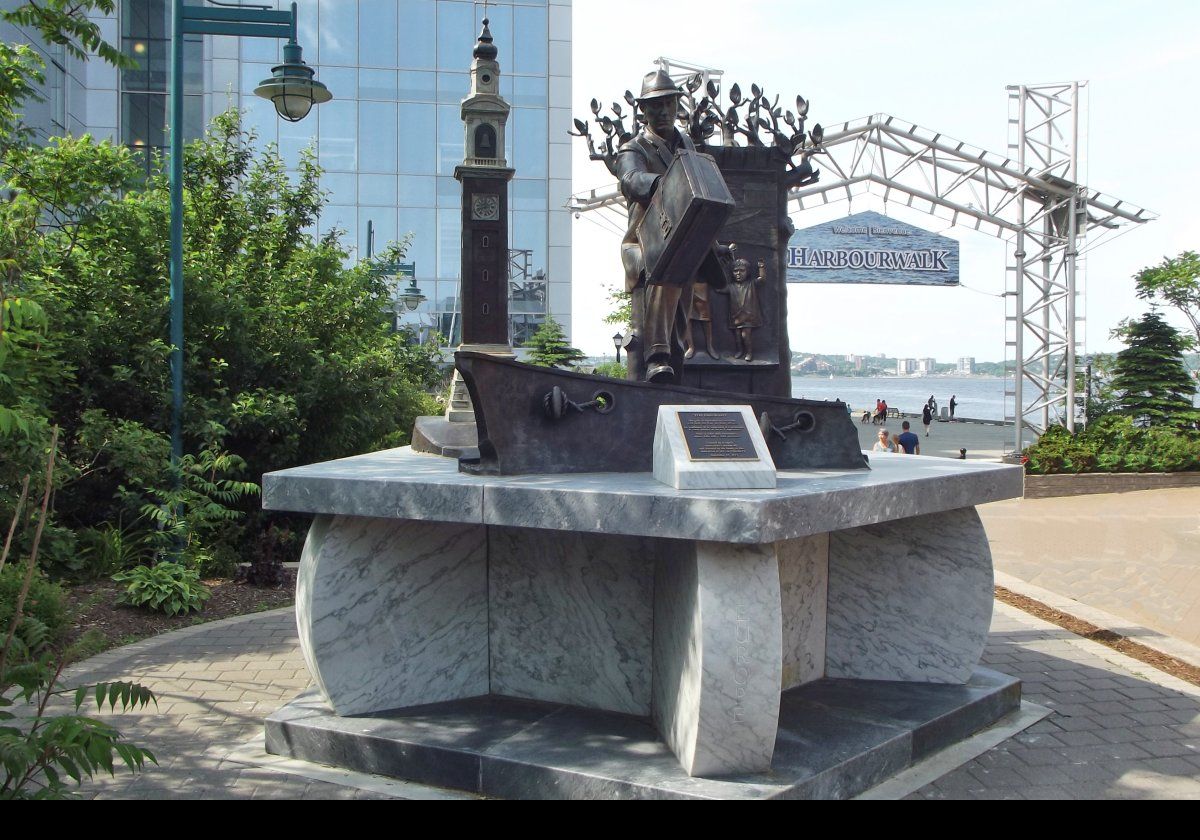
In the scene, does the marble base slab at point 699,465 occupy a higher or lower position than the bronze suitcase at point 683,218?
lower

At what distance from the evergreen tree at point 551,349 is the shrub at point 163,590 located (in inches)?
749

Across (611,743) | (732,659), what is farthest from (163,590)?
(732,659)

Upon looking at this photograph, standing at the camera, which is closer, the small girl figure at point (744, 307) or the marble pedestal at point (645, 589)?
the marble pedestal at point (645, 589)

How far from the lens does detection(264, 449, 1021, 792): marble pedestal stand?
4.80 m

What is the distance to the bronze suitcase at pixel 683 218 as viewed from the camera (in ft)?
20.9

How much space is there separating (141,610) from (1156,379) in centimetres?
2564

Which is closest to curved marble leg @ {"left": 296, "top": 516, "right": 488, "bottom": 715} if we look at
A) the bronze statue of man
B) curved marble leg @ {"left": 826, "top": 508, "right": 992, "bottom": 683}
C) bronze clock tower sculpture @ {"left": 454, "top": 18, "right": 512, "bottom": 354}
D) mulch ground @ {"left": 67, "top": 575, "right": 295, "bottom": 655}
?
the bronze statue of man

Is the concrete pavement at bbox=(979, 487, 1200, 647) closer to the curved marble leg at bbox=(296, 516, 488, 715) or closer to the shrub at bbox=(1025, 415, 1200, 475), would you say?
the shrub at bbox=(1025, 415, 1200, 475)

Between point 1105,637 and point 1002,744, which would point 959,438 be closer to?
point 1105,637

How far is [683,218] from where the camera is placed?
6.49 meters

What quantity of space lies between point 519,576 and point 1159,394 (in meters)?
25.3

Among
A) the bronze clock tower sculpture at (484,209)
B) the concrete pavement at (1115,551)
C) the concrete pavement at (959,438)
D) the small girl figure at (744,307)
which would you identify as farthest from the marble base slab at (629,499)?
the concrete pavement at (959,438)

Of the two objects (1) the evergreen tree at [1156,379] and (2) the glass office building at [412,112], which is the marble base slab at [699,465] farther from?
(2) the glass office building at [412,112]
